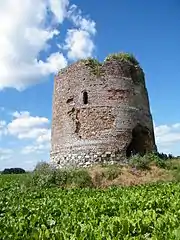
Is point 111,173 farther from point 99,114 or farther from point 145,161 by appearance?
point 99,114

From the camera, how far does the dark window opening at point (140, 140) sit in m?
21.3

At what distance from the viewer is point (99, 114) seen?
20.4m

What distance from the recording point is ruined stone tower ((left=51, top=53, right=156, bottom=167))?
65.9ft

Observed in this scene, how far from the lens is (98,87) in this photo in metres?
20.8

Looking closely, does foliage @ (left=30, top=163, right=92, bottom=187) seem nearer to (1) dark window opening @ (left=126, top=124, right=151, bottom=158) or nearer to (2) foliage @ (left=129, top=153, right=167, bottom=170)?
(2) foliage @ (left=129, top=153, right=167, bottom=170)

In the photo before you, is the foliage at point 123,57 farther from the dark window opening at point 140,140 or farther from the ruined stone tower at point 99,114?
the dark window opening at point 140,140

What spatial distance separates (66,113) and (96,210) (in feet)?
43.4

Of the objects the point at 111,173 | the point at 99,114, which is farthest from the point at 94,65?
the point at 111,173

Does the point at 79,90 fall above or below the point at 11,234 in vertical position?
above

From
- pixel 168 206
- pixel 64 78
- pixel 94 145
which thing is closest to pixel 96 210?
pixel 168 206

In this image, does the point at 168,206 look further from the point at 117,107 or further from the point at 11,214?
the point at 117,107

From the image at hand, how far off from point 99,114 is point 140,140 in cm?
306

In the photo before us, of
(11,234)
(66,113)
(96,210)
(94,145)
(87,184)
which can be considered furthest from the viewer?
(66,113)

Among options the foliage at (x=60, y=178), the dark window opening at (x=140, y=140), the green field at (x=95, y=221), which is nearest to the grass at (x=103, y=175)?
the foliage at (x=60, y=178)
